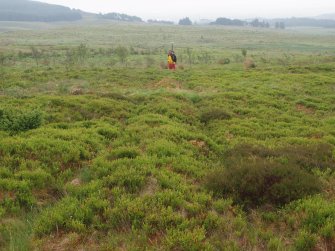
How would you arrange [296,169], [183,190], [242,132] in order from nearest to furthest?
[183,190], [296,169], [242,132]

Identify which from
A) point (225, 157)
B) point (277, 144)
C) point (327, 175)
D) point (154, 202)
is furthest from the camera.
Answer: point (277, 144)

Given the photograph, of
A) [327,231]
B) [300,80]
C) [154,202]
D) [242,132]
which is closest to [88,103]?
[242,132]

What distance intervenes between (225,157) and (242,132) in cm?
307

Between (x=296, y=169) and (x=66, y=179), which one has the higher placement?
(x=296, y=169)

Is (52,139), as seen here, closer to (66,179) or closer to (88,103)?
(66,179)

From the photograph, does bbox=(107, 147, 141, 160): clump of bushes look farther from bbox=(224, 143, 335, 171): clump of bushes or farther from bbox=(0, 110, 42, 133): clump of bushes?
bbox=(0, 110, 42, 133): clump of bushes

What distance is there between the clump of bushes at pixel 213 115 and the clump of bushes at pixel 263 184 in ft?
22.8

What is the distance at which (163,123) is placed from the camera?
13469 millimetres

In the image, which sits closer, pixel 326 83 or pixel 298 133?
pixel 298 133

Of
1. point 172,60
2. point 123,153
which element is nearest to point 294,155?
point 123,153

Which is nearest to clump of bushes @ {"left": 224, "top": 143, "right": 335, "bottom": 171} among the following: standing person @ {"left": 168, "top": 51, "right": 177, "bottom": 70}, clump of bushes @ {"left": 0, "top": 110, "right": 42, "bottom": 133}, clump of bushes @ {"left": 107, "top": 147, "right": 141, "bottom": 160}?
clump of bushes @ {"left": 107, "top": 147, "right": 141, "bottom": 160}

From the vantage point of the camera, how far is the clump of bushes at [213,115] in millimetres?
15211

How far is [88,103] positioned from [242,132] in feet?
24.4

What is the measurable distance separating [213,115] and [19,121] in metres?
8.02
